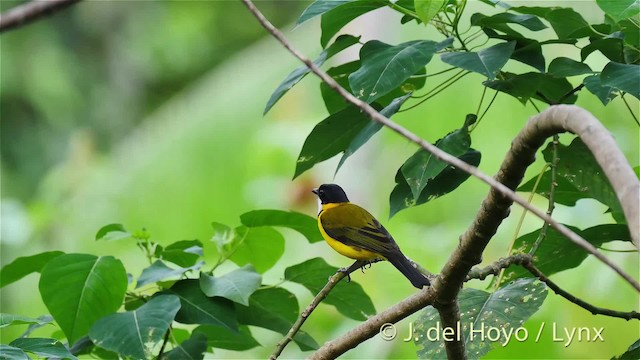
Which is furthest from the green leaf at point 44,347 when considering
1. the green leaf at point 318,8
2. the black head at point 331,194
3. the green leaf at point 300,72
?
the black head at point 331,194

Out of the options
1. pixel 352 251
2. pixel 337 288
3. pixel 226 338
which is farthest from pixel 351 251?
pixel 226 338

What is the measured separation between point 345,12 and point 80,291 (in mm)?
568

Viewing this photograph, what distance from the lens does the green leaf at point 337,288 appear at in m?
1.38

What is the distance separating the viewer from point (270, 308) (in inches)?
55.3

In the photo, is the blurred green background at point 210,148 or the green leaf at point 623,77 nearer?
the green leaf at point 623,77

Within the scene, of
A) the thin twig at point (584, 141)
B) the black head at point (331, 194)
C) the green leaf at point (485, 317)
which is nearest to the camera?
the thin twig at point (584, 141)

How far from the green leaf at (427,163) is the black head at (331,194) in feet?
2.36

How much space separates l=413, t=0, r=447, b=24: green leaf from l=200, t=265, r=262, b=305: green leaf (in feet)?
1.52

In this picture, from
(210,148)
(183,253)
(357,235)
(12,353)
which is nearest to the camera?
(12,353)

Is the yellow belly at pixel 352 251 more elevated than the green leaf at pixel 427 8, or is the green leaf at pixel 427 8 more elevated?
the green leaf at pixel 427 8

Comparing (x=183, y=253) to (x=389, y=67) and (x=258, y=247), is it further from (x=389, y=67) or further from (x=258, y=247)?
(x=389, y=67)

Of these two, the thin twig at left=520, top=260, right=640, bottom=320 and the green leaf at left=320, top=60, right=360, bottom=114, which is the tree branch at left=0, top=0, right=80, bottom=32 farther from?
the green leaf at left=320, top=60, right=360, bottom=114

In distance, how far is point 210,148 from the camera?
6680mm

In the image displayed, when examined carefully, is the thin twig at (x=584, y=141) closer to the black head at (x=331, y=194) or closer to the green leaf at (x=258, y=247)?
the green leaf at (x=258, y=247)
